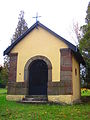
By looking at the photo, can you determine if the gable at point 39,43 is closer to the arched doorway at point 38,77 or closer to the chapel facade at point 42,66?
the chapel facade at point 42,66

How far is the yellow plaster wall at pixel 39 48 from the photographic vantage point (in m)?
14.8

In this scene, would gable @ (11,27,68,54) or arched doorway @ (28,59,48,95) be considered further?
arched doorway @ (28,59,48,95)

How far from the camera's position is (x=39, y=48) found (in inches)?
611

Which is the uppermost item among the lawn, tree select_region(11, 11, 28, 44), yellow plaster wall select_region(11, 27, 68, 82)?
tree select_region(11, 11, 28, 44)

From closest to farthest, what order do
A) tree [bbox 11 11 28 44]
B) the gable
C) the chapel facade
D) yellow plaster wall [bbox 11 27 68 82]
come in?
the chapel facade, yellow plaster wall [bbox 11 27 68 82], the gable, tree [bbox 11 11 28 44]

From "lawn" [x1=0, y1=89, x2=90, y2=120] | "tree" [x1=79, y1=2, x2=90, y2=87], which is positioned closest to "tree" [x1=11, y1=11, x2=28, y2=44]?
"tree" [x1=79, y1=2, x2=90, y2=87]

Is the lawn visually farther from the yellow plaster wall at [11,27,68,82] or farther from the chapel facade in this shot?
the yellow plaster wall at [11,27,68,82]

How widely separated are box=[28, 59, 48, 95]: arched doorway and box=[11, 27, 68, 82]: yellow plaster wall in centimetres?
84

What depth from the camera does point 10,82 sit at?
619 inches

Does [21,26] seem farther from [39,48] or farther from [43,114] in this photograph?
[43,114]

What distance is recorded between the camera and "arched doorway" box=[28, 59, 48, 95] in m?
16.1

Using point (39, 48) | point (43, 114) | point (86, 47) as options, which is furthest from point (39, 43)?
point (43, 114)

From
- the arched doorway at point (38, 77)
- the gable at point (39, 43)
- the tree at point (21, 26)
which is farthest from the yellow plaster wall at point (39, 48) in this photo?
the tree at point (21, 26)

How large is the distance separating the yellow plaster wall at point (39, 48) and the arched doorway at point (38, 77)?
0.84m
